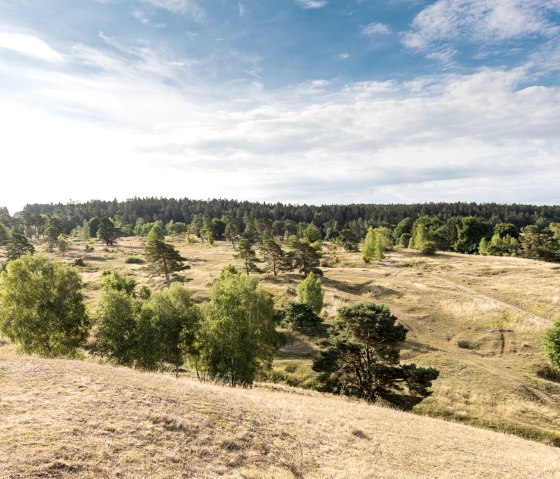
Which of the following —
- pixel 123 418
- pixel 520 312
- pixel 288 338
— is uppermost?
pixel 123 418

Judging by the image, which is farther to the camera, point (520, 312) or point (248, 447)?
point (520, 312)

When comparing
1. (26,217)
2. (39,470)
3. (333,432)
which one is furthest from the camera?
(26,217)

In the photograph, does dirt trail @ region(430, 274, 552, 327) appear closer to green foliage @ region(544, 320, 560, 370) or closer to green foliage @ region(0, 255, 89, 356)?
green foliage @ region(544, 320, 560, 370)

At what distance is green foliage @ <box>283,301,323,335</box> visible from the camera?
58.9 metres

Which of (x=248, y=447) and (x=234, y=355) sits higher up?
(x=248, y=447)

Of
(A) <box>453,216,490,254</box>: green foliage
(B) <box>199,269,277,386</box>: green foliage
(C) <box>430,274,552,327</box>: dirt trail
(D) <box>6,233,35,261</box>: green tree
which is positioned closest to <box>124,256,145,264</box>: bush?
(D) <box>6,233,35,261</box>: green tree

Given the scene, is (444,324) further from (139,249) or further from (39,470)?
(139,249)

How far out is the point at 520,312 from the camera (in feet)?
205

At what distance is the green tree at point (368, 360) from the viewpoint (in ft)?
105

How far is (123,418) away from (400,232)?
17395 centimetres

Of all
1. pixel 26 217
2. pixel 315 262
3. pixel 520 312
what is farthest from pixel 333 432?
pixel 26 217

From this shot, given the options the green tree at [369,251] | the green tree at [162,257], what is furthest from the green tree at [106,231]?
the green tree at [369,251]

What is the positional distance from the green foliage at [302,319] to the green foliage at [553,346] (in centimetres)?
3058

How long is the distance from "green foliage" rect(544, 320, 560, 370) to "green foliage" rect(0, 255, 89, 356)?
5293 centimetres
